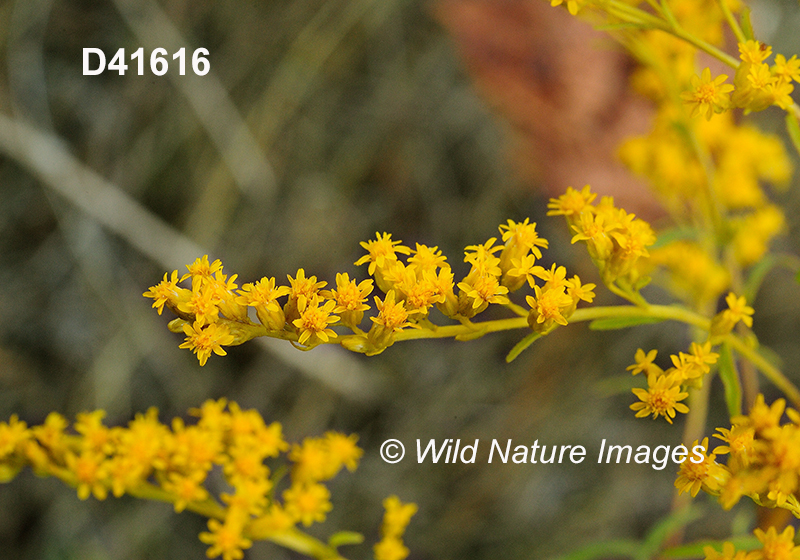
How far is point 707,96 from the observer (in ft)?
1.98

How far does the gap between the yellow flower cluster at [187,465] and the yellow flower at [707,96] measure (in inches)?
24.6

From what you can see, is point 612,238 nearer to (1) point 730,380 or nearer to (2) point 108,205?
(1) point 730,380

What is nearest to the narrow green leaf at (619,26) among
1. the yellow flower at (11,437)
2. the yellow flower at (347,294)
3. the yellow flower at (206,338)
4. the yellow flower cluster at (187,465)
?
the yellow flower at (347,294)

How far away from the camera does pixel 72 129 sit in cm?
158

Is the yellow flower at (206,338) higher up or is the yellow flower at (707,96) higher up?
the yellow flower at (707,96)

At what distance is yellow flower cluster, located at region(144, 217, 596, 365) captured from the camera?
1.92 feet

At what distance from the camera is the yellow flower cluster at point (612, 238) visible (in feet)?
2.03

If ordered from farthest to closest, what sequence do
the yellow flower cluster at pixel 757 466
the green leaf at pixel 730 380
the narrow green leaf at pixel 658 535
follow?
the narrow green leaf at pixel 658 535, the green leaf at pixel 730 380, the yellow flower cluster at pixel 757 466

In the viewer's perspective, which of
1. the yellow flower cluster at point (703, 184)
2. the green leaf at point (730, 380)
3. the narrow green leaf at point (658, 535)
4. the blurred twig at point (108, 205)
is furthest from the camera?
the blurred twig at point (108, 205)

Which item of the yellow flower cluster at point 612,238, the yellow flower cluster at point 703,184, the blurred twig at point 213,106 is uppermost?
the blurred twig at point 213,106

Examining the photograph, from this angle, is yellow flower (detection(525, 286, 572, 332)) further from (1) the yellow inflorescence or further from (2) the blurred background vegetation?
(2) the blurred background vegetation

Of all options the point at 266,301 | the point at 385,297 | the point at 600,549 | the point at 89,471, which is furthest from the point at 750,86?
the point at 89,471

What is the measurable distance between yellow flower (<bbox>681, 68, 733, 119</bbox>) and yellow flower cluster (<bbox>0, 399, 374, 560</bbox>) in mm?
624

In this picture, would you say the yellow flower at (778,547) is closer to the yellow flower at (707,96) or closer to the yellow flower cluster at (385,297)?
the yellow flower cluster at (385,297)
